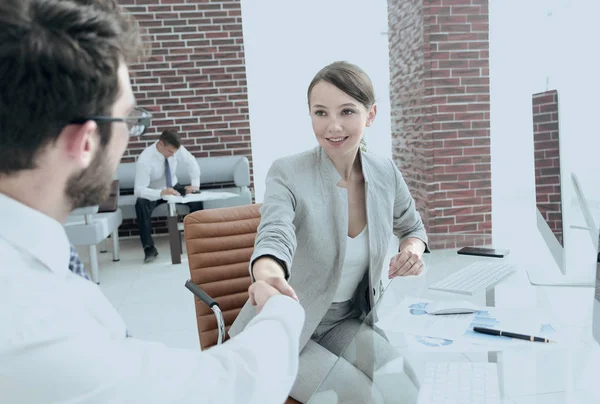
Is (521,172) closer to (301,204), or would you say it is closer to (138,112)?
(301,204)

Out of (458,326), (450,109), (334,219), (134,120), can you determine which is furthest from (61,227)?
(450,109)

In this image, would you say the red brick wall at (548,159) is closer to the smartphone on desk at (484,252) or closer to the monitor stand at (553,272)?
the monitor stand at (553,272)

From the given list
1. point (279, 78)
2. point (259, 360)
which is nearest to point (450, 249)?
point (259, 360)

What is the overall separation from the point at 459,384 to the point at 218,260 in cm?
110

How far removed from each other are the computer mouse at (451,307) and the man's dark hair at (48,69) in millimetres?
1099

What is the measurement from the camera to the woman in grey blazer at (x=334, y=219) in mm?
1722

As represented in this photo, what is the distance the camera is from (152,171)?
5648 mm

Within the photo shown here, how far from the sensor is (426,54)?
4469mm

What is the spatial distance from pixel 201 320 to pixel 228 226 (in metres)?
0.37

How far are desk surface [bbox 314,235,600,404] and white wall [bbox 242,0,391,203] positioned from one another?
213 inches

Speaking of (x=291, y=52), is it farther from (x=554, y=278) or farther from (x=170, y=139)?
(x=554, y=278)

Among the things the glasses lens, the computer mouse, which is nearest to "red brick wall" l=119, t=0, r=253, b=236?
the computer mouse

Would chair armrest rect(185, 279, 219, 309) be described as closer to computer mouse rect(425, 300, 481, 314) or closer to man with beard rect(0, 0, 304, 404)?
computer mouse rect(425, 300, 481, 314)

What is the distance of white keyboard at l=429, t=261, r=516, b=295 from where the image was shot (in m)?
1.67
